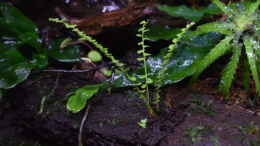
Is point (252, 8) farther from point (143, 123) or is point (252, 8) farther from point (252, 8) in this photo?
point (143, 123)

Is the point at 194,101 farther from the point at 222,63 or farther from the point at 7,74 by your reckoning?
the point at 7,74

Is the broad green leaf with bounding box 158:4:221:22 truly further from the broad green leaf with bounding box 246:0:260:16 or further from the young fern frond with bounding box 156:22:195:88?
the young fern frond with bounding box 156:22:195:88

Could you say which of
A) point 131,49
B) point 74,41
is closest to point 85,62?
point 74,41

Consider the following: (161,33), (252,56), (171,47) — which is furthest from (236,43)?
(161,33)

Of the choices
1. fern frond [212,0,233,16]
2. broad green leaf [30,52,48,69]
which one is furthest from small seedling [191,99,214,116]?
broad green leaf [30,52,48,69]

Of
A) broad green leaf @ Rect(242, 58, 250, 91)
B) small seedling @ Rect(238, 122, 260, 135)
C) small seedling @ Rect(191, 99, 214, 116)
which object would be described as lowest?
small seedling @ Rect(238, 122, 260, 135)

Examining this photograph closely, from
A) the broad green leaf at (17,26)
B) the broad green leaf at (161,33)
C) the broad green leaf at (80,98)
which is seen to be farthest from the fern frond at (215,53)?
the broad green leaf at (17,26)
